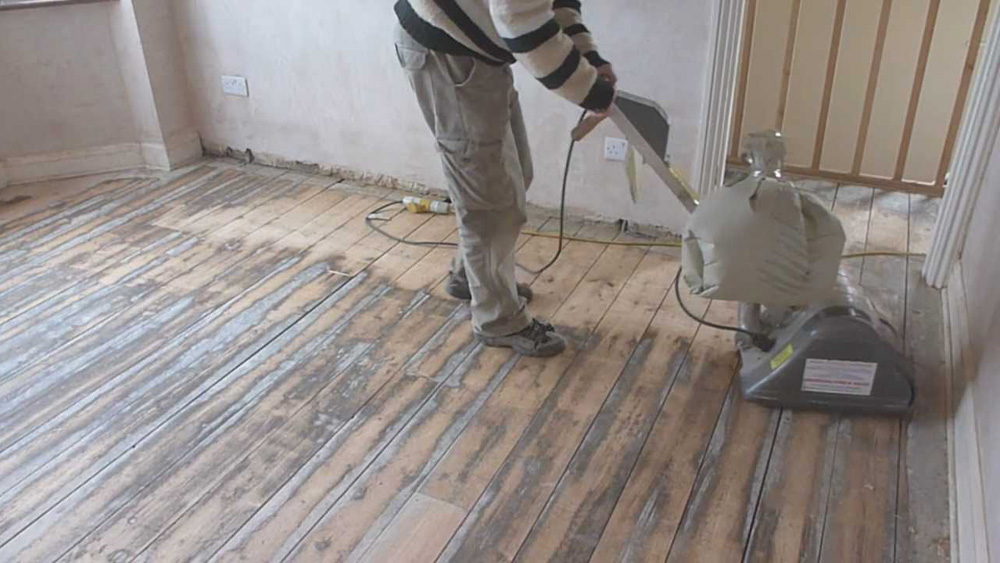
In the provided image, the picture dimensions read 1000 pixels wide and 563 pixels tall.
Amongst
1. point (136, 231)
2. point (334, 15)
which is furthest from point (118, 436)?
point (334, 15)

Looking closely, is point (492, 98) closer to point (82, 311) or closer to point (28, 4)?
point (82, 311)

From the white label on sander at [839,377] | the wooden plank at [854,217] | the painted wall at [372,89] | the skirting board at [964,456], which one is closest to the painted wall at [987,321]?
the skirting board at [964,456]

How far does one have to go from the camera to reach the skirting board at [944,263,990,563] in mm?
1620

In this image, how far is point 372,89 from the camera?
3.45m

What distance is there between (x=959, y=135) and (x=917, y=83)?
92 cm

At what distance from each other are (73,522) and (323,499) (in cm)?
55

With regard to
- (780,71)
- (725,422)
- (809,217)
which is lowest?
(725,422)

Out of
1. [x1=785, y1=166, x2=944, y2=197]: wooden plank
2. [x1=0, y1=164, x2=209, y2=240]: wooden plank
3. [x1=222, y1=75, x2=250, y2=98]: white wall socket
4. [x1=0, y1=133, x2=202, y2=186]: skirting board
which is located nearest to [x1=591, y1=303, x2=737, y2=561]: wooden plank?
[x1=785, y1=166, x2=944, y2=197]: wooden plank

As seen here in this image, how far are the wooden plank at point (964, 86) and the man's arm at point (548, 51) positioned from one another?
2175mm

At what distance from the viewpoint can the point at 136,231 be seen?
10.6 feet

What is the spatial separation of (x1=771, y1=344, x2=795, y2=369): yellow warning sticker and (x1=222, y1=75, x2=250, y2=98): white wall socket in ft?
8.96

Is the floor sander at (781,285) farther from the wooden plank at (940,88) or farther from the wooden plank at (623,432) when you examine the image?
the wooden plank at (940,88)

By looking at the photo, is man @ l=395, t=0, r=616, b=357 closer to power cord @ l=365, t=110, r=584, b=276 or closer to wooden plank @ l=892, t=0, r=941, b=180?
power cord @ l=365, t=110, r=584, b=276

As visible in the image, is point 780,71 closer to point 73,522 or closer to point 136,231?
point 136,231
